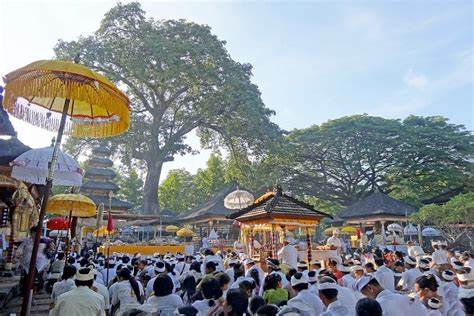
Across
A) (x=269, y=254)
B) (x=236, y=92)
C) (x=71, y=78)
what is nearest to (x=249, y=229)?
(x=269, y=254)

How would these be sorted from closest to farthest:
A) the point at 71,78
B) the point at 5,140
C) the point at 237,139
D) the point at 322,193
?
the point at 71,78, the point at 5,140, the point at 237,139, the point at 322,193

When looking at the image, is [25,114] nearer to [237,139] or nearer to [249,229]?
[249,229]

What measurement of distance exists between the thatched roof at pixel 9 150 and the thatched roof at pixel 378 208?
23.3m

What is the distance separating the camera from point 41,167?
24.7ft

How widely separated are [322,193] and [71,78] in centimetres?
3470

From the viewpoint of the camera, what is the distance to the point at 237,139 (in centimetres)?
3353

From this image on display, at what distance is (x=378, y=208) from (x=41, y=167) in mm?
24486

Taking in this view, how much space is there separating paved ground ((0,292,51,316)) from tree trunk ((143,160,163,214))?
74.4 feet

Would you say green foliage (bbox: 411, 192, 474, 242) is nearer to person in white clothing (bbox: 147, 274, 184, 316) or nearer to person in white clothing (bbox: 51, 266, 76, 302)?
person in white clothing (bbox: 147, 274, 184, 316)

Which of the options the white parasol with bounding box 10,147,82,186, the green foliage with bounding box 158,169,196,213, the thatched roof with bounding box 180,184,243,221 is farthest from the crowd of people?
the green foliage with bounding box 158,169,196,213

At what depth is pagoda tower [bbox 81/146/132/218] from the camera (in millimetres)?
31700

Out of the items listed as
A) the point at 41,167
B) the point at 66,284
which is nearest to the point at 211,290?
the point at 66,284

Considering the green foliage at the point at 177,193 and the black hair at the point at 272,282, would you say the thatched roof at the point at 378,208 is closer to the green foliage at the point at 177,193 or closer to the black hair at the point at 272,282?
the black hair at the point at 272,282

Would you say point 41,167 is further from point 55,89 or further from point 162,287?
point 162,287
